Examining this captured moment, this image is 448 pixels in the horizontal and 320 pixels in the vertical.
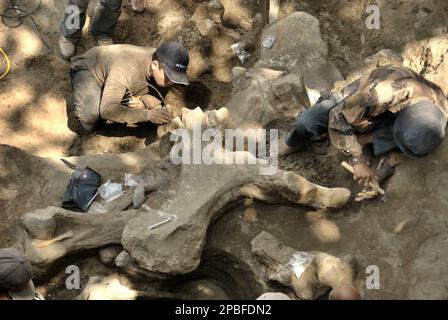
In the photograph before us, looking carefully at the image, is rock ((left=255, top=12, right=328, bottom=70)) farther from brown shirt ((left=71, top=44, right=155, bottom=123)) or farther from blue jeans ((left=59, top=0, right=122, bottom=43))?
blue jeans ((left=59, top=0, right=122, bottom=43))

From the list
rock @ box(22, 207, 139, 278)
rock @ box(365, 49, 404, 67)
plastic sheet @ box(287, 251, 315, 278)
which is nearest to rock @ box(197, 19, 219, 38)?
rock @ box(365, 49, 404, 67)

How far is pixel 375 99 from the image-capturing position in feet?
11.9

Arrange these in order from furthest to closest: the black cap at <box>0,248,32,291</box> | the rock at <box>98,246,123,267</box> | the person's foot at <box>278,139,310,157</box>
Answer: the person's foot at <box>278,139,310,157</box>
the rock at <box>98,246,123,267</box>
the black cap at <box>0,248,32,291</box>

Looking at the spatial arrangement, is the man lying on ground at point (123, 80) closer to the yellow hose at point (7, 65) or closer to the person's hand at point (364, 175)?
the yellow hose at point (7, 65)

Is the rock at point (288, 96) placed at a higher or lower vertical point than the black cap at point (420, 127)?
lower

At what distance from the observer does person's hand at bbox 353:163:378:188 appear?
3.92 metres

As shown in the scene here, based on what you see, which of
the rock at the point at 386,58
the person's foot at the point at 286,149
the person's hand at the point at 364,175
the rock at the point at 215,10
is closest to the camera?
the person's hand at the point at 364,175

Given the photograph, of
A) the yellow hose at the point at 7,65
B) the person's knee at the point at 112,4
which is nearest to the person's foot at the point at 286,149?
the person's knee at the point at 112,4

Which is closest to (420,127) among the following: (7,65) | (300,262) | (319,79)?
(300,262)

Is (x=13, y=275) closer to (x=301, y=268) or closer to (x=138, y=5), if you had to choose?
(x=301, y=268)

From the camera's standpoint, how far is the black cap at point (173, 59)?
15.7ft

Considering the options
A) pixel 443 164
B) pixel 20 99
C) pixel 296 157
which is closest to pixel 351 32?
pixel 296 157

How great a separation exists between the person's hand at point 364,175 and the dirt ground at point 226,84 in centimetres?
20

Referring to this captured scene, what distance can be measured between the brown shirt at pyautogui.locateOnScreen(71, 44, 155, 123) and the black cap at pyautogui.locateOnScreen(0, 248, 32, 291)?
6.22 ft
